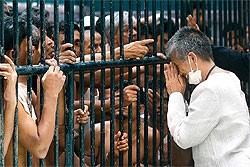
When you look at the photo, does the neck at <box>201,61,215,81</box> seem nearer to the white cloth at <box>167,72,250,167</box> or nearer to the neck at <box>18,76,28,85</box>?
the white cloth at <box>167,72,250,167</box>

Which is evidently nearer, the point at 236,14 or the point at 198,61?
the point at 198,61

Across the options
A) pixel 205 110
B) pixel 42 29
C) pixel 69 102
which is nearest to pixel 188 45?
pixel 205 110

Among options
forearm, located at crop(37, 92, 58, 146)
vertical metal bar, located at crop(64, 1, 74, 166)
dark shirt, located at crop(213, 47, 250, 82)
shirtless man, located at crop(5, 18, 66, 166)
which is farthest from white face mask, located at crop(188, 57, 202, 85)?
dark shirt, located at crop(213, 47, 250, 82)

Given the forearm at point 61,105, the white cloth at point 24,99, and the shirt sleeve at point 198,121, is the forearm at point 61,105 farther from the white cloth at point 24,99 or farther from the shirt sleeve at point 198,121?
the shirt sleeve at point 198,121

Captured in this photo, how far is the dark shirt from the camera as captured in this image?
5734 millimetres

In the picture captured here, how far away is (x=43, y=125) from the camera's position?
388 cm

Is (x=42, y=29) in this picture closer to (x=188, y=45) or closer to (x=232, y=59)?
(x=188, y=45)

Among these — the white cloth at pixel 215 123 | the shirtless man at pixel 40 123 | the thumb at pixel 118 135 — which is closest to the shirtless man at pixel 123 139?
the thumb at pixel 118 135

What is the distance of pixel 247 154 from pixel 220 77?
50cm

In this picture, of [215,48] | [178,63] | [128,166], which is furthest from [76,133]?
[215,48]

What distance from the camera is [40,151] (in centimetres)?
389

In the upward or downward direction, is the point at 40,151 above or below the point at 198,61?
Answer: below

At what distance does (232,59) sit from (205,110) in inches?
56.0

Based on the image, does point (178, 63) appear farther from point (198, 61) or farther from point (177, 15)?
point (177, 15)
